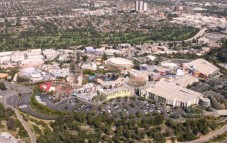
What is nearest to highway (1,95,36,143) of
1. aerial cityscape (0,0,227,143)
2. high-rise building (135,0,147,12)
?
aerial cityscape (0,0,227,143)

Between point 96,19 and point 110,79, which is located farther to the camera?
point 96,19

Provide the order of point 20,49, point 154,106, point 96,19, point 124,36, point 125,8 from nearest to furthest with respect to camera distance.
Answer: point 154,106
point 20,49
point 124,36
point 96,19
point 125,8

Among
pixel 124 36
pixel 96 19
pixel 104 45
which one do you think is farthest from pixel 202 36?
pixel 96 19

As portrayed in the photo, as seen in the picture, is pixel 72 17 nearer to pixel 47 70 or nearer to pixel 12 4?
pixel 12 4

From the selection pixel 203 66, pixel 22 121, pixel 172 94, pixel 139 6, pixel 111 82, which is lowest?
A: pixel 22 121

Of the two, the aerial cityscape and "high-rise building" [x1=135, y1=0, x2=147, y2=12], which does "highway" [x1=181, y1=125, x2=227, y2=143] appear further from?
"high-rise building" [x1=135, y1=0, x2=147, y2=12]

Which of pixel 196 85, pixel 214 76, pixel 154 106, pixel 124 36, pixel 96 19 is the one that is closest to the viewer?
pixel 154 106

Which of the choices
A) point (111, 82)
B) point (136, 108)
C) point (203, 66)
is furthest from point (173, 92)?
point (203, 66)

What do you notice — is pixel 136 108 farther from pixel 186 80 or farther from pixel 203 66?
pixel 203 66
